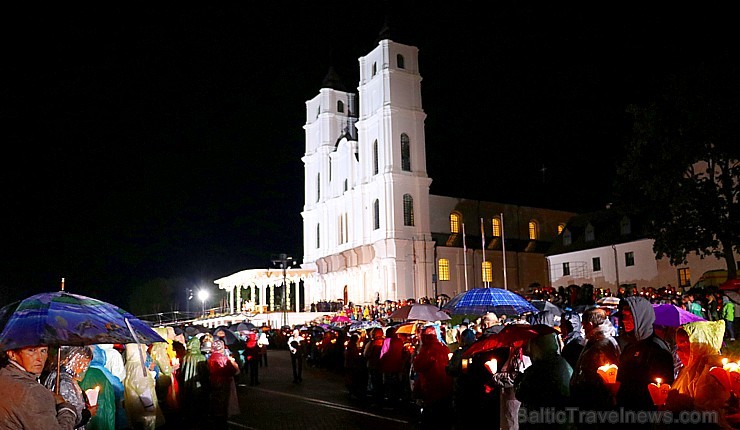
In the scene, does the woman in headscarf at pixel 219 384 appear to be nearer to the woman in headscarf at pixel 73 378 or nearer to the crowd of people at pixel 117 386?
the crowd of people at pixel 117 386

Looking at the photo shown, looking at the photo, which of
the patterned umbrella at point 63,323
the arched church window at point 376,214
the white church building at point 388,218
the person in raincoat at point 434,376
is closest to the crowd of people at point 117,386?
the patterned umbrella at point 63,323

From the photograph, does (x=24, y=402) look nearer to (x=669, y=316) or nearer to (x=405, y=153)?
(x=669, y=316)

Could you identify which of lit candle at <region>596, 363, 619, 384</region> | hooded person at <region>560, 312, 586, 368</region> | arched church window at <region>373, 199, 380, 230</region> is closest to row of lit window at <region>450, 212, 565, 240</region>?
arched church window at <region>373, 199, 380, 230</region>

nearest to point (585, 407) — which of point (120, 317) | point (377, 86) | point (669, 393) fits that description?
point (669, 393)

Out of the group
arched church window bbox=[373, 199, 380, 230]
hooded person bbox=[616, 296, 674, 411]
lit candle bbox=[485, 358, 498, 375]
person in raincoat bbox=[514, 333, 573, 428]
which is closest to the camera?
hooded person bbox=[616, 296, 674, 411]

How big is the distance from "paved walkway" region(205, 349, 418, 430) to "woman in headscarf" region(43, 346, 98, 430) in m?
6.08

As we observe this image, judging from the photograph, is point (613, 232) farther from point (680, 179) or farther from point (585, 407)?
A: point (585, 407)

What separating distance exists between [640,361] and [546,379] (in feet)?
3.35

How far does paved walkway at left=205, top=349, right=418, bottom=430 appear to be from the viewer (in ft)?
39.5

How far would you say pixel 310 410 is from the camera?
46.0ft

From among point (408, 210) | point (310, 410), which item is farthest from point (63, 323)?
point (408, 210)

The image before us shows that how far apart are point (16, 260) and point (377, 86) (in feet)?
→ 149

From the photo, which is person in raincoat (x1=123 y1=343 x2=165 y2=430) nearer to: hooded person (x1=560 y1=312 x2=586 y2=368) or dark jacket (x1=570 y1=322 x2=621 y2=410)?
hooded person (x1=560 y1=312 x2=586 y2=368)

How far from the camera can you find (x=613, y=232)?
47.8 meters
